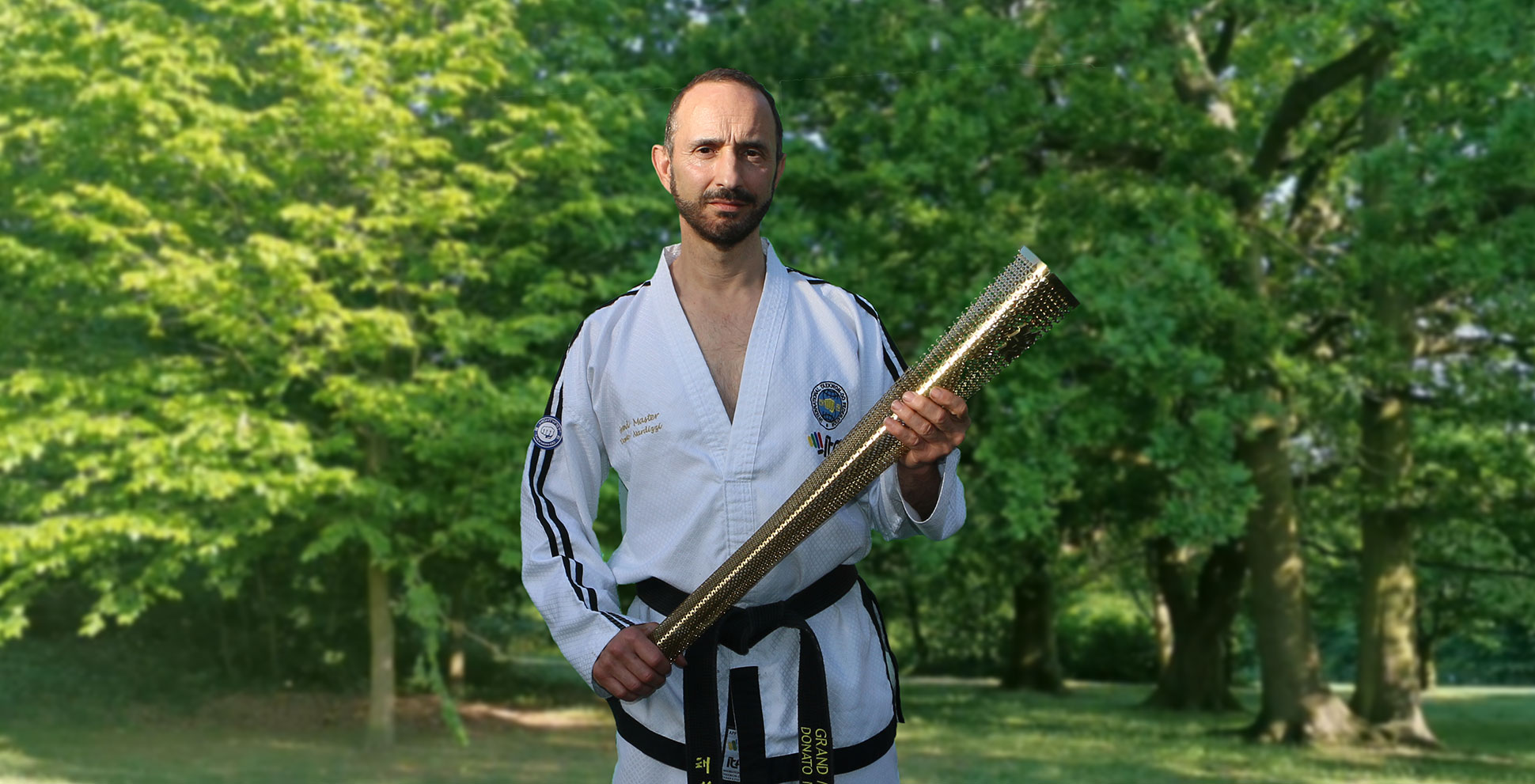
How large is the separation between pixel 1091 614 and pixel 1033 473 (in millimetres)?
24139

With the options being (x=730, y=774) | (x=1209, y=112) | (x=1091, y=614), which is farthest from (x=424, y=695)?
(x=730, y=774)

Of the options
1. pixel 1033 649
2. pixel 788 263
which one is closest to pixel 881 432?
pixel 788 263

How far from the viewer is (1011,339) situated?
6.56ft

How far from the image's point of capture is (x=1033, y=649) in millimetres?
28281

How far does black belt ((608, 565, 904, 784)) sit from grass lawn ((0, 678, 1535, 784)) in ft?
39.1

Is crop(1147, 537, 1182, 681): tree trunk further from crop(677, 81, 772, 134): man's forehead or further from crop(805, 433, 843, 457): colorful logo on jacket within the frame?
crop(677, 81, 772, 134): man's forehead

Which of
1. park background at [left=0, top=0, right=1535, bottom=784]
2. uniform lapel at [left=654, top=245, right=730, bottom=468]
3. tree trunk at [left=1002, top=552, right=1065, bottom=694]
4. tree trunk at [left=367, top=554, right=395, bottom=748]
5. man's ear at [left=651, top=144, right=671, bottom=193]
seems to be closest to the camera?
uniform lapel at [left=654, top=245, right=730, bottom=468]

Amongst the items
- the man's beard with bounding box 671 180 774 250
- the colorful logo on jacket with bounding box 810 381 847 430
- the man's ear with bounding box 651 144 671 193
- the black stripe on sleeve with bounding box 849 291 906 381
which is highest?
the man's ear with bounding box 651 144 671 193

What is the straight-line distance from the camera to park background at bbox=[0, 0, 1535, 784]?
1243 centimetres

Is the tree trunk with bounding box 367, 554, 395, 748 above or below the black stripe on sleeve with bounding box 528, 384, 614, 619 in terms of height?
below

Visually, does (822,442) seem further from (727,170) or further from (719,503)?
(727,170)

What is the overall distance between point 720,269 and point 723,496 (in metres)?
0.42

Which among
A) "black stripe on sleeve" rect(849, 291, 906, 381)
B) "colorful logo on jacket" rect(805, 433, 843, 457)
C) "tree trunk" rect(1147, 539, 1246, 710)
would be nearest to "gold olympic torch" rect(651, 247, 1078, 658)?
"colorful logo on jacket" rect(805, 433, 843, 457)

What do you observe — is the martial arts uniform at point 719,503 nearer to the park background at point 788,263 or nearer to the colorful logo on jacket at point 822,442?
the colorful logo on jacket at point 822,442
